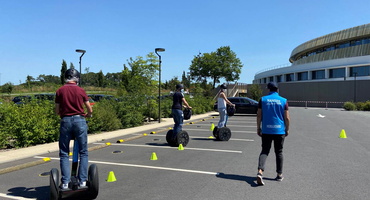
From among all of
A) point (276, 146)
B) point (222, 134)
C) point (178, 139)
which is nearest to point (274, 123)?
point (276, 146)

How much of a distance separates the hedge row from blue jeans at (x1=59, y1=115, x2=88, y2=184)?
5.11 meters

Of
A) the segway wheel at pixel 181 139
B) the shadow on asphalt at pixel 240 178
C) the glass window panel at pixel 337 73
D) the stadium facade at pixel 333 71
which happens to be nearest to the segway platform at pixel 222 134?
the segway wheel at pixel 181 139

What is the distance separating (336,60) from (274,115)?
51.4m

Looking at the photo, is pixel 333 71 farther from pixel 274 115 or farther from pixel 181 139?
pixel 274 115

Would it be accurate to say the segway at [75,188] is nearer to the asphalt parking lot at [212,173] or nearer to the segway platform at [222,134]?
the asphalt parking lot at [212,173]

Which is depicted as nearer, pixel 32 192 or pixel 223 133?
pixel 32 192

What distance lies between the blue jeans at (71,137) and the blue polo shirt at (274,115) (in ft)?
10.2

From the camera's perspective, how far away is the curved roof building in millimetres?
45938

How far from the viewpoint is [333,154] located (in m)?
7.18

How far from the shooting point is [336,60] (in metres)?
48.8

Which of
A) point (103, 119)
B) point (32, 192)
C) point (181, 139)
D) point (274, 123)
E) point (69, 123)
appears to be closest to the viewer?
point (69, 123)

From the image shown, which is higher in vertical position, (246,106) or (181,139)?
(246,106)

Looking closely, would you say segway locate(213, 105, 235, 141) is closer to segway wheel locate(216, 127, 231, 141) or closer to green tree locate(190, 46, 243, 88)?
segway wheel locate(216, 127, 231, 141)

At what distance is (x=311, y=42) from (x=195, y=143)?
63.3 meters
